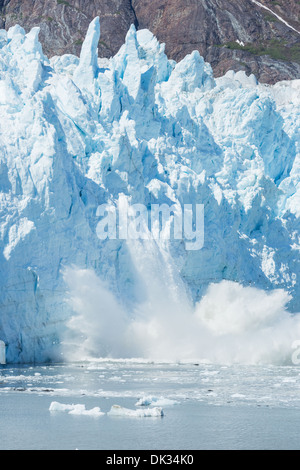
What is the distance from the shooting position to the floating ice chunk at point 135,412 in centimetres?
1308

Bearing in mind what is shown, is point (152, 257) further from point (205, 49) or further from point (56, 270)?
point (205, 49)

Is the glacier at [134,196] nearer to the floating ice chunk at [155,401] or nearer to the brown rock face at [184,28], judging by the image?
the floating ice chunk at [155,401]

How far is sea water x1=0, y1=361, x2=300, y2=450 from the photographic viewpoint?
11242mm

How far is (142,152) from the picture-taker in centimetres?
2559

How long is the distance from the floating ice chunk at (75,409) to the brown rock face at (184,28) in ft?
136

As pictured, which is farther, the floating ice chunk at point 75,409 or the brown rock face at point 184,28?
the brown rock face at point 184,28

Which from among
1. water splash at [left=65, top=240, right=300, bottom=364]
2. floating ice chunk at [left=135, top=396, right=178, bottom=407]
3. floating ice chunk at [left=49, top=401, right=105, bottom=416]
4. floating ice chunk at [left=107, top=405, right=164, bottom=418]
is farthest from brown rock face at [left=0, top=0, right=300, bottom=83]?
floating ice chunk at [left=107, top=405, right=164, bottom=418]

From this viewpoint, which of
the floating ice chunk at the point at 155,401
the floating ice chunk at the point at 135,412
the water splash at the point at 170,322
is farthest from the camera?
the water splash at the point at 170,322

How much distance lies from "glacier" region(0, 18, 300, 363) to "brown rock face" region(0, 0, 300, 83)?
75.6ft

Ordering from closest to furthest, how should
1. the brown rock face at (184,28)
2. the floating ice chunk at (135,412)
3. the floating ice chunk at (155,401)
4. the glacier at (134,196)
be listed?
the floating ice chunk at (135,412), the floating ice chunk at (155,401), the glacier at (134,196), the brown rock face at (184,28)

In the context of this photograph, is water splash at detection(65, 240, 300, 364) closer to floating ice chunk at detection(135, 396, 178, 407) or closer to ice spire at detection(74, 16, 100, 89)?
ice spire at detection(74, 16, 100, 89)

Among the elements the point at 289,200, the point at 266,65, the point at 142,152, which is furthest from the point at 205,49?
the point at 142,152

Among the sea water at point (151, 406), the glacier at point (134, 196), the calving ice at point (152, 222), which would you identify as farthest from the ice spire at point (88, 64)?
the sea water at point (151, 406)

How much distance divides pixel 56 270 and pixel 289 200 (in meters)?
10.9
